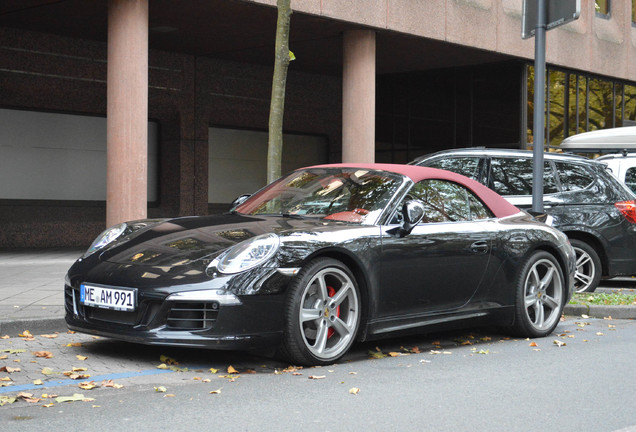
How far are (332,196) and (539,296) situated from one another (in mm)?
2148

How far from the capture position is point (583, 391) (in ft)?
17.8

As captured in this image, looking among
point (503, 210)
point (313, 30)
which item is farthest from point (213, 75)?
point (503, 210)

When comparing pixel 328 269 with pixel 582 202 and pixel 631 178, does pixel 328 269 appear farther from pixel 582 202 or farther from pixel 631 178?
pixel 631 178

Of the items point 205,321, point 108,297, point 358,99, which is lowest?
point 205,321

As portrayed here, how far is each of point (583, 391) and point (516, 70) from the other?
17742 millimetres

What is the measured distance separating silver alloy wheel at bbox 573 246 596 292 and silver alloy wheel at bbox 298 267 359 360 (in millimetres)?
5357

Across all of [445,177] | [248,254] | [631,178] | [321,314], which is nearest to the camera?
[248,254]

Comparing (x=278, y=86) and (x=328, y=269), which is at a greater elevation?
(x=278, y=86)

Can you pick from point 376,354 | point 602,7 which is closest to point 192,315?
point 376,354

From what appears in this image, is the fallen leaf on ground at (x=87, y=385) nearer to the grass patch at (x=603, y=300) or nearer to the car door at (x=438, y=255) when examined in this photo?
the car door at (x=438, y=255)

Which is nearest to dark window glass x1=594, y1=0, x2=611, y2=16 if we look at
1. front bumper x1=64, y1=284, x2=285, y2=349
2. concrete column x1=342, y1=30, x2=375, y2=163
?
concrete column x1=342, y1=30, x2=375, y2=163

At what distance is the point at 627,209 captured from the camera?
10.9 meters

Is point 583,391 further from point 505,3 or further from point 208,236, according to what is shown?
point 505,3

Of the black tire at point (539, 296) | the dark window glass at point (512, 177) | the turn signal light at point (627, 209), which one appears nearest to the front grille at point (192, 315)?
the black tire at point (539, 296)
